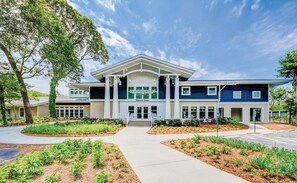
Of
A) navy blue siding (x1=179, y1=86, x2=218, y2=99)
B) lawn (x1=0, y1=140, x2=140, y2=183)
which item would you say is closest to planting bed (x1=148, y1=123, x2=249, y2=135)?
navy blue siding (x1=179, y1=86, x2=218, y2=99)

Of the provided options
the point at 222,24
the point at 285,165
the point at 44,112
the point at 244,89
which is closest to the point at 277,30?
the point at 222,24

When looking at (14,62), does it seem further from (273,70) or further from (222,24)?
(273,70)

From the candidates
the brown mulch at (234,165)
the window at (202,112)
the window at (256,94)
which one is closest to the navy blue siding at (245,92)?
the window at (256,94)

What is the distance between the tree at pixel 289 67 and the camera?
23203 millimetres

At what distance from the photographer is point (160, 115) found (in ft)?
61.9

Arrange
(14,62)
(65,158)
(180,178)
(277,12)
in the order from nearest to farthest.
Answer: (180,178)
(65,158)
(277,12)
(14,62)

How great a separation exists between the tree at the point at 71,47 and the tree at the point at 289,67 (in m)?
28.3

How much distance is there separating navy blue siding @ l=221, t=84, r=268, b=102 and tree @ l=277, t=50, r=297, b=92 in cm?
752

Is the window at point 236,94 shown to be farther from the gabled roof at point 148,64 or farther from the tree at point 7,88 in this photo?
the tree at point 7,88

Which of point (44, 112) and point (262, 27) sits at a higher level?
point (262, 27)

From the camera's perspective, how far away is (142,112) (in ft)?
62.8

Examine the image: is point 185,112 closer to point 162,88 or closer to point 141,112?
point 162,88

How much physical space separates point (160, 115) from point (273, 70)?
21806 mm

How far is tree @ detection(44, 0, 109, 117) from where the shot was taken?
51.6 feet
